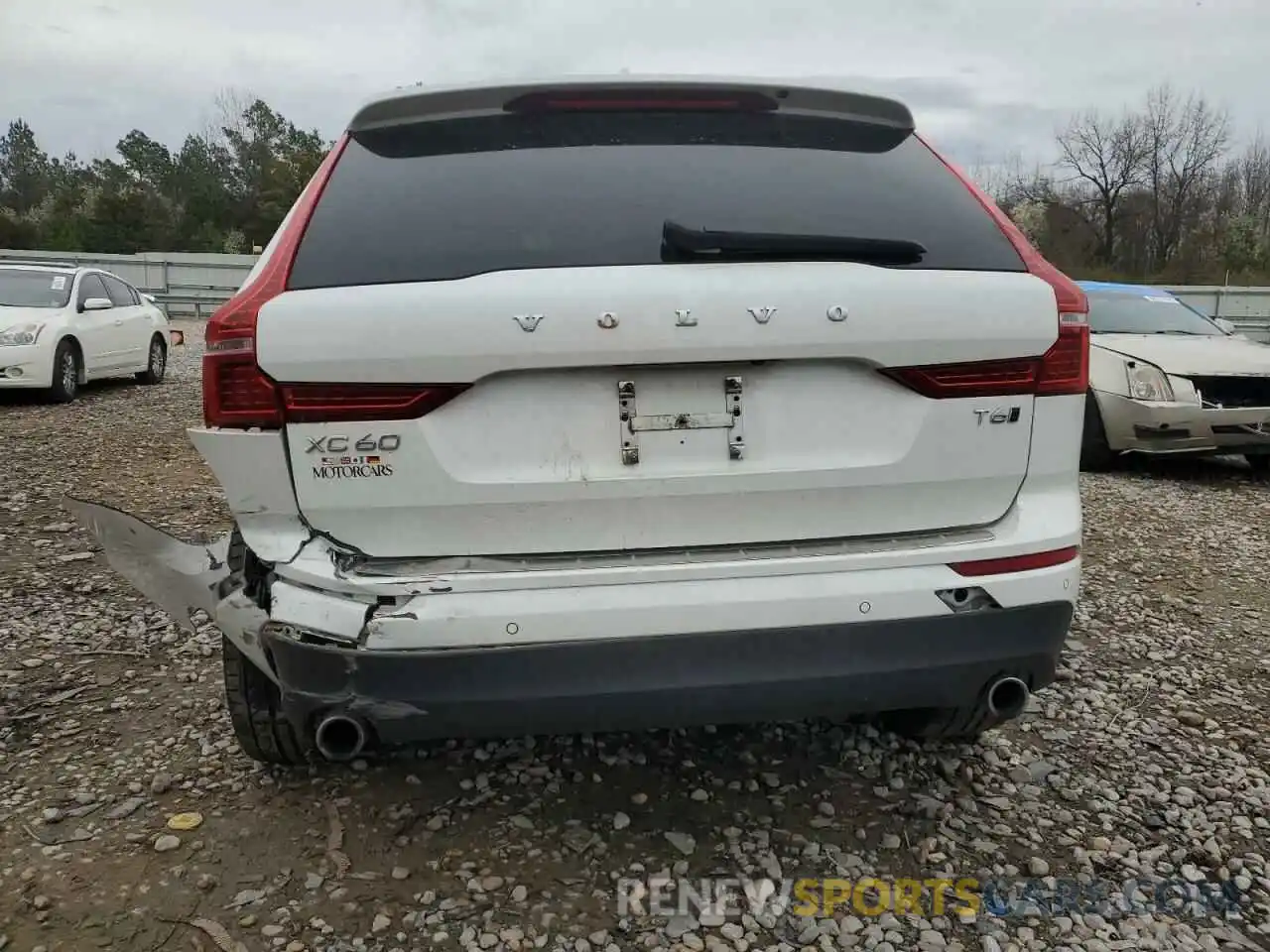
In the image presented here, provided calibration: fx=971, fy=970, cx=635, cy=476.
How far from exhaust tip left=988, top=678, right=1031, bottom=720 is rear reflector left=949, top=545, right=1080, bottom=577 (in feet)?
0.82

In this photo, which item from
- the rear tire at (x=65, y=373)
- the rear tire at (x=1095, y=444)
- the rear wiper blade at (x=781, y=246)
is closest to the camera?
the rear wiper blade at (x=781, y=246)

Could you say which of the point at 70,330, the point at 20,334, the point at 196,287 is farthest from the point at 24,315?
the point at 196,287

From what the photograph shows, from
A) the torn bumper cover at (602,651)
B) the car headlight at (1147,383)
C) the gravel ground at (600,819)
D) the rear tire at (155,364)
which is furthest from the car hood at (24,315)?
the car headlight at (1147,383)

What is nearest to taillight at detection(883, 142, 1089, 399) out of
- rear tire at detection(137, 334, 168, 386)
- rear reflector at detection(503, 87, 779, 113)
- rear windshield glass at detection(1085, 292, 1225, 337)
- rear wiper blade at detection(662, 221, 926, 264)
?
rear wiper blade at detection(662, 221, 926, 264)

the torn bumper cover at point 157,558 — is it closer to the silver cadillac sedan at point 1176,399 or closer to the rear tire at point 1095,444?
the silver cadillac sedan at point 1176,399

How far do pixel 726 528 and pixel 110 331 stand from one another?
10955 millimetres

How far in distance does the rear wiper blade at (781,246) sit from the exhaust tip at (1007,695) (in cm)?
96

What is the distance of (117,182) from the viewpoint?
195 feet

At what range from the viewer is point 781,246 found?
2115mm

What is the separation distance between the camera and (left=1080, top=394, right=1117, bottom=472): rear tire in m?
7.02

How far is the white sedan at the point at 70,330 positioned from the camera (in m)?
9.38

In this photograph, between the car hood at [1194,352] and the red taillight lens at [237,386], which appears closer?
the red taillight lens at [237,386]

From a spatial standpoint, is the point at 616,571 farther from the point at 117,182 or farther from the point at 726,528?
the point at 117,182

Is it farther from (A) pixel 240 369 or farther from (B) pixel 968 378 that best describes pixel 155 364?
(B) pixel 968 378
